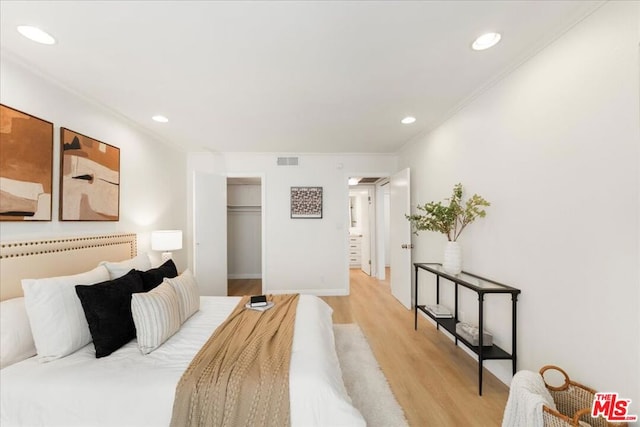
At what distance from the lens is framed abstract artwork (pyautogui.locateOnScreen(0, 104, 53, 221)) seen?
5.59ft

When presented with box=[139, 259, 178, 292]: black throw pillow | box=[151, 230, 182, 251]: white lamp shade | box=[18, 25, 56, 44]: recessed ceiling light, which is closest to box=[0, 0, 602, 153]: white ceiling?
box=[18, 25, 56, 44]: recessed ceiling light

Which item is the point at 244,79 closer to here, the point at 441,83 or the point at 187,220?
A: the point at 441,83

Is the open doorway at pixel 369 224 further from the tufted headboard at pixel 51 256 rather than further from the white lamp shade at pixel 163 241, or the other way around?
the tufted headboard at pixel 51 256

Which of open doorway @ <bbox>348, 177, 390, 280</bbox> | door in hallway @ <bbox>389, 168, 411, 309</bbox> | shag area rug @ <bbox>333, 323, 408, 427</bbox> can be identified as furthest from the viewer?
open doorway @ <bbox>348, 177, 390, 280</bbox>

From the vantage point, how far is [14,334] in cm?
148

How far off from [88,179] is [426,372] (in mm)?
3535

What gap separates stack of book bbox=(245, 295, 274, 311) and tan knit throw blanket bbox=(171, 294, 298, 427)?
68 cm

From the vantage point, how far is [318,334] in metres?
1.80

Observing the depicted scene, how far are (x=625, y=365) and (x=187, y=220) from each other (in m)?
4.80

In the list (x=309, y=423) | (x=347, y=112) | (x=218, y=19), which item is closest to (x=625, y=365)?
(x=309, y=423)

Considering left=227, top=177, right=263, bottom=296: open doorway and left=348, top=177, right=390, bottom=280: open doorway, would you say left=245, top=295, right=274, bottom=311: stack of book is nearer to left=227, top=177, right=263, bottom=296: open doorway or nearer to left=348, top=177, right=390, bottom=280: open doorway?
left=348, top=177, right=390, bottom=280: open doorway

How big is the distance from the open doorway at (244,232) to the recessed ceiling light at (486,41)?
15.8 ft

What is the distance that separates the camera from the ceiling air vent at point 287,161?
14.3 feet

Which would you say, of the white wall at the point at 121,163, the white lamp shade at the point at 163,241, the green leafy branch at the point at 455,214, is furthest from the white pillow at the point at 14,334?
the green leafy branch at the point at 455,214
